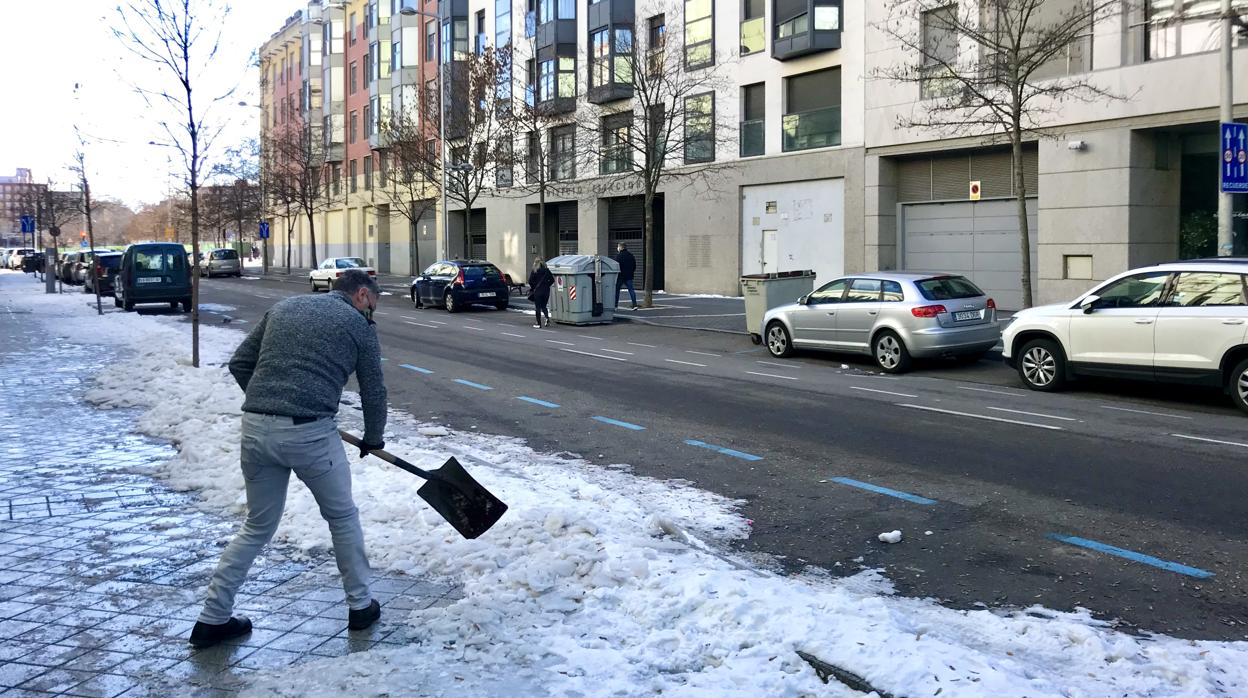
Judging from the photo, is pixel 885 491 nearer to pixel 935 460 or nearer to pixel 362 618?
pixel 935 460

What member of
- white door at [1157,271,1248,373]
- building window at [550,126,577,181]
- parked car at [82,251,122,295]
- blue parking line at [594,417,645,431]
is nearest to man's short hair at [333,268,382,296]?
blue parking line at [594,417,645,431]

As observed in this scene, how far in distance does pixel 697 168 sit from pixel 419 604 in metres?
28.9

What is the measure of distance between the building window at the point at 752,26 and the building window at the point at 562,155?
849 cm

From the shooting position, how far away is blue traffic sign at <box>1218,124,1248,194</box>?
47.1 feet

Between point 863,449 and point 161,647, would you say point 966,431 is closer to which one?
point 863,449

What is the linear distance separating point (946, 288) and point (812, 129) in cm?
1427

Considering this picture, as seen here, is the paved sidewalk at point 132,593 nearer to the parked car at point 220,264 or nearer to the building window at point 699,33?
the building window at point 699,33

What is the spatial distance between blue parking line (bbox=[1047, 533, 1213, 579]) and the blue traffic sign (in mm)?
10245

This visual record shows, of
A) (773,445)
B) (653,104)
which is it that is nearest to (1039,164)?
(653,104)

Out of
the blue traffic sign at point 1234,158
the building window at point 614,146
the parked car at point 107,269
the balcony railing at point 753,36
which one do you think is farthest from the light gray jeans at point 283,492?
the parked car at point 107,269

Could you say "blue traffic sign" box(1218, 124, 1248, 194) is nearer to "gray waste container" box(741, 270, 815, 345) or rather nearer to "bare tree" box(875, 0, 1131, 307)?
"bare tree" box(875, 0, 1131, 307)

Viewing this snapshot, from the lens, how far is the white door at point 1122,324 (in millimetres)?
12164

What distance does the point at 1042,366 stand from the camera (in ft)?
44.6

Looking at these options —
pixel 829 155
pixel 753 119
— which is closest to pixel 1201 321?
pixel 829 155
